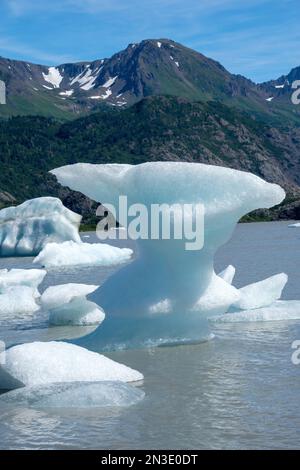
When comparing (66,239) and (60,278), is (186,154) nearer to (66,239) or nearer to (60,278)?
(66,239)

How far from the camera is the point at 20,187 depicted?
121562mm

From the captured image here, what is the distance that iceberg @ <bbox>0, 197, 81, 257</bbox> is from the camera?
38.3 meters

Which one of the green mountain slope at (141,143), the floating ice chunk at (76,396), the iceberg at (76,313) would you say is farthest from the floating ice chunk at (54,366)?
the green mountain slope at (141,143)

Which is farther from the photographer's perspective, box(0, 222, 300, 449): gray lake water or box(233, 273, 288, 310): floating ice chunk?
box(233, 273, 288, 310): floating ice chunk

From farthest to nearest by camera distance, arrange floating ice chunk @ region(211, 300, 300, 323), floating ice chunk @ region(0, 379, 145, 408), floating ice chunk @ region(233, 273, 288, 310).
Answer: floating ice chunk @ region(233, 273, 288, 310) → floating ice chunk @ region(211, 300, 300, 323) → floating ice chunk @ region(0, 379, 145, 408)

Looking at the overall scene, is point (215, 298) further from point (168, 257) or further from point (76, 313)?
point (76, 313)

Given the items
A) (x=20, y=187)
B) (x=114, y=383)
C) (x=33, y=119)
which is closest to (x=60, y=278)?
(x=114, y=383)

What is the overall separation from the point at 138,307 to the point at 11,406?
3665mm

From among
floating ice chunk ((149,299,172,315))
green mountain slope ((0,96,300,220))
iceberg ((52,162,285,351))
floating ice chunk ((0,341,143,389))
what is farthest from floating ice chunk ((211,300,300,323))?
green mountain slope ((0,96,300,220))

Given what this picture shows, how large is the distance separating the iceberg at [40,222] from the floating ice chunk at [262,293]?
2313 centimetres

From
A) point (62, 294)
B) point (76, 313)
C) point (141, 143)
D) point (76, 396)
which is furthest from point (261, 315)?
point (141, 143)

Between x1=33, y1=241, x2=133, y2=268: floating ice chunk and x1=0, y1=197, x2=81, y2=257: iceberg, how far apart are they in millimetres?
4227

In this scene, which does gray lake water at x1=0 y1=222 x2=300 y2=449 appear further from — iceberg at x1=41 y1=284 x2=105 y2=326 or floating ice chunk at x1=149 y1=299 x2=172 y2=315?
iceberg at x1=41 y1=284 x2=105 y2=326

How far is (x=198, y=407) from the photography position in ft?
29.5
